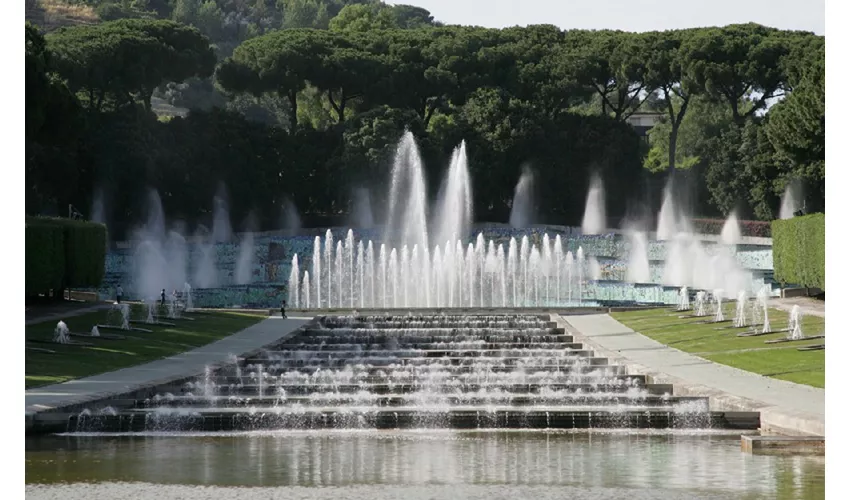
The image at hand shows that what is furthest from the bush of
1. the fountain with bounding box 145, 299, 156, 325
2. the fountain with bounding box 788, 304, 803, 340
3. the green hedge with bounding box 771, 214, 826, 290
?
the green hedge with bounding box 771, 214, 826, 290

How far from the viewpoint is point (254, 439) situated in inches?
993

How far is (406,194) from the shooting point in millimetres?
84062

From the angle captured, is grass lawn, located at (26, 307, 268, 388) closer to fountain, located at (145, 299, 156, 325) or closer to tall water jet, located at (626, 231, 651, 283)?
fountain, located at (145, 299, 156, 325)

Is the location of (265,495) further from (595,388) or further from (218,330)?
(218,330)

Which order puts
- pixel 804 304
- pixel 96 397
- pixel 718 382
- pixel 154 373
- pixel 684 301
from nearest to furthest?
pixel 96 397 → pixel 718 382 → pixel 154 373 → pixel 804 304 → pixel 684 301

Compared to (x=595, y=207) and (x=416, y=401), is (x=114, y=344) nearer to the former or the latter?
(x=416, y=401)

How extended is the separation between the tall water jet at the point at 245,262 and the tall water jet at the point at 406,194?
23.8ft

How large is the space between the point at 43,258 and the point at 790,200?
40.3 metres

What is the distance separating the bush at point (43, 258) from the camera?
147 feet

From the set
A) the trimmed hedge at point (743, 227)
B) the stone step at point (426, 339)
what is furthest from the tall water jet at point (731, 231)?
the stone step at point (426, 339)

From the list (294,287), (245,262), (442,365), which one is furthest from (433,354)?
(245,262)

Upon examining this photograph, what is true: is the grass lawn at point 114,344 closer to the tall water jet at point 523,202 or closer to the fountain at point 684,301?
the fountain at point 684,301

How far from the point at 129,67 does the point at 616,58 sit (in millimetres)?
27402

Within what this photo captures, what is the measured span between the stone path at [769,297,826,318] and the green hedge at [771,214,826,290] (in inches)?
21.3
